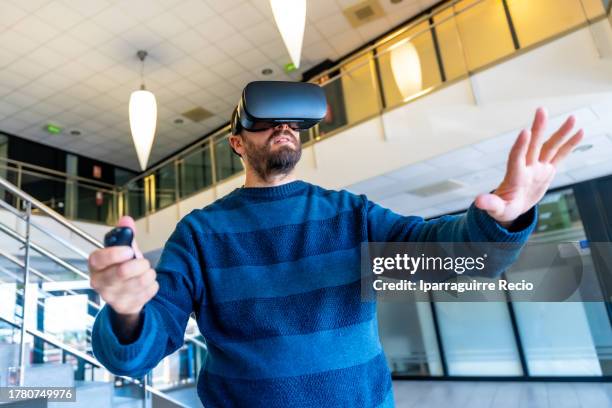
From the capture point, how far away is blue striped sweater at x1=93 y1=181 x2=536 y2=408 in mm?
717

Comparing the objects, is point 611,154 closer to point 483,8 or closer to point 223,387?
point 483,8

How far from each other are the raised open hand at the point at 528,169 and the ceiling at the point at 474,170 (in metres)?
2.77

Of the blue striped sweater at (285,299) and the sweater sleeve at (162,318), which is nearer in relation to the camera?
the sweater sleeve at (162,318)

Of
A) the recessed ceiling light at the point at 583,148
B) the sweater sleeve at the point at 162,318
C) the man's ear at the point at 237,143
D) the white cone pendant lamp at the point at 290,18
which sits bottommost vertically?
the sweater sleeve at the point at 162,318

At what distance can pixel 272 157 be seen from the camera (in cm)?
87

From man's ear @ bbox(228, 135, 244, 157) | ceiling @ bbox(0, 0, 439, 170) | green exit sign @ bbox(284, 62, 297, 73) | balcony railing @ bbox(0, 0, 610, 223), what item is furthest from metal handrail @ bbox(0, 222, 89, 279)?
green exit sign @ bbox(284, 62, 297, 73)

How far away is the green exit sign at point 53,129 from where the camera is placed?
6152 millimetres

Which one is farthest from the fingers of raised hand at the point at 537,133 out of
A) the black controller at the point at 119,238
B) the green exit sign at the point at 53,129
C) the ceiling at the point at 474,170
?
the green exit sign at the point at 53,129

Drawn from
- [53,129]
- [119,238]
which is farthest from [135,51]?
[119,238]

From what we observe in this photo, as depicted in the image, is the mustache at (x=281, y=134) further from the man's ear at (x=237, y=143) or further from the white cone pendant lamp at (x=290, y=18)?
the white cone pendant lamp at (x=290, y=18)

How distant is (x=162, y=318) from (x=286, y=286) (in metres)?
0.22

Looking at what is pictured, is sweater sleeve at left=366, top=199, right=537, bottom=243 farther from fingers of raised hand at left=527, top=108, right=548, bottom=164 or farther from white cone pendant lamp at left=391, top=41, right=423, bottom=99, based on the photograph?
white cone pendant lamp at left=391, top=41, right=423, bottom=99

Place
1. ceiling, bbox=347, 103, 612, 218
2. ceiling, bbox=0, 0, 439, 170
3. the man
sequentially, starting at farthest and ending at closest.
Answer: ceiling, bbox=0, 0, 439, 170 → ceiling, bbox=347, 103, 612, 218 → the man

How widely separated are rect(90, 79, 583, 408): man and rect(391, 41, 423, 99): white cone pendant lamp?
10.1 feet
